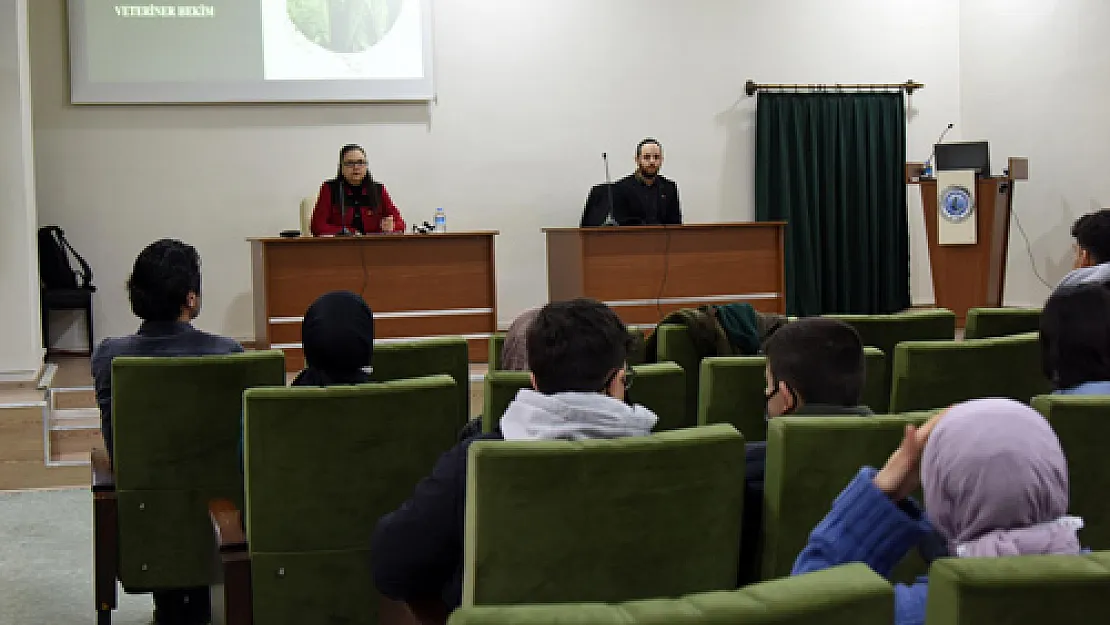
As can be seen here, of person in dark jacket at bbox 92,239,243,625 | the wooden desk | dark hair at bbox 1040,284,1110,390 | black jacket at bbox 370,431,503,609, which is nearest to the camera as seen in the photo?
black jacket at bbox 370,431,503,609

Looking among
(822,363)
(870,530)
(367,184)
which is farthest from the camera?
(367,184)

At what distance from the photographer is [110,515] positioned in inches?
122

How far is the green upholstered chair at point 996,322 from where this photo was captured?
4.01m

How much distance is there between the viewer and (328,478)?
2543 mm

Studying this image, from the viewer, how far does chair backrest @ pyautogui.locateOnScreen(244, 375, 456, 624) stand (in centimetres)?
248

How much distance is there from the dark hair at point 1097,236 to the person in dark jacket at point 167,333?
2867 millimetres

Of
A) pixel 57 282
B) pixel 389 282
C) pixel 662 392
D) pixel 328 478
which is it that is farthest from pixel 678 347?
pixel 57 282

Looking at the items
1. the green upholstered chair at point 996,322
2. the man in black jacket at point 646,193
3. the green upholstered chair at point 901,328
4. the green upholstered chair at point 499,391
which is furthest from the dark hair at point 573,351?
the man in black jacket at point 646,193

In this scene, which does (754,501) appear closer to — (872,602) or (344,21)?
(872,602)

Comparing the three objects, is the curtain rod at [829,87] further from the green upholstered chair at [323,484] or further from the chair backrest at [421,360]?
the green upholstered chair at [323,484]

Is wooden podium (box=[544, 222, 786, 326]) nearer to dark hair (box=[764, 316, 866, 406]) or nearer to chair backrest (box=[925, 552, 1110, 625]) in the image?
dark hair (box=[764, 316, 866, 406])

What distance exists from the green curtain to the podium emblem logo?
4.43ft

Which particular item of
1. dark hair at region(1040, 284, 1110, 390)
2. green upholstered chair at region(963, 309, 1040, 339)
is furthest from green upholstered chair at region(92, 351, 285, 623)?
green upholstered chair at region(963, 309, 1040, 339)

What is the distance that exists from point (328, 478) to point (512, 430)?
0.77m
